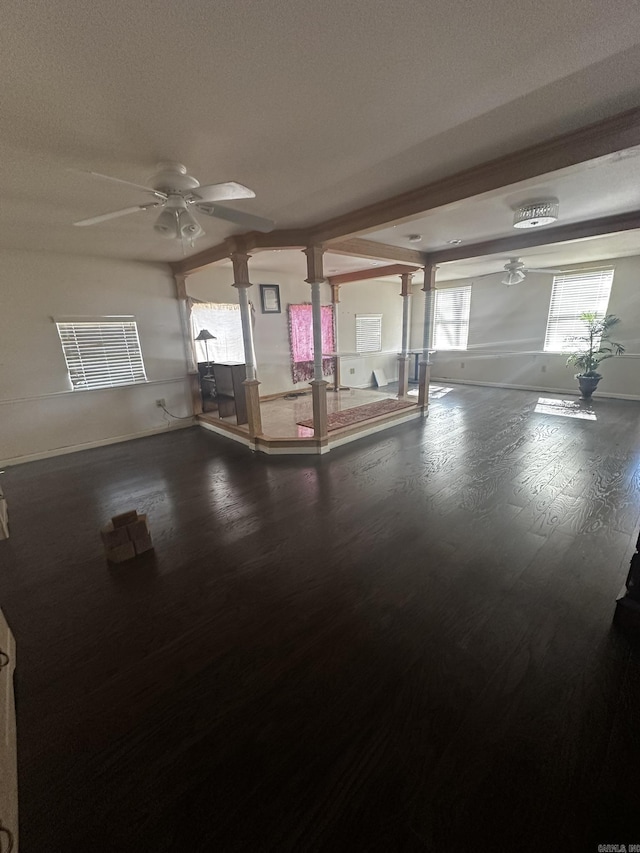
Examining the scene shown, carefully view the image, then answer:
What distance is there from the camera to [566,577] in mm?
2010

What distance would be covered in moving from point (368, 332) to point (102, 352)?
5639 millimetres

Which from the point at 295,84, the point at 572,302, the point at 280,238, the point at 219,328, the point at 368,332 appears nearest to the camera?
the point at 295,84

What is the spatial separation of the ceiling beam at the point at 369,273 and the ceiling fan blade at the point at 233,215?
398 centimetres

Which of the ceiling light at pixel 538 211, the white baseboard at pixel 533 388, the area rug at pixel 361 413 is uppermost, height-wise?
the ceiling light at pixel 538 211

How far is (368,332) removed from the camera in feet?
26.9

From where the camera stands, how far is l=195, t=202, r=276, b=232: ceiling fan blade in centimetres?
216

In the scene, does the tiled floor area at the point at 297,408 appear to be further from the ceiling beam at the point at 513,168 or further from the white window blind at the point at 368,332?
the ceiling beam at the point at 513,168

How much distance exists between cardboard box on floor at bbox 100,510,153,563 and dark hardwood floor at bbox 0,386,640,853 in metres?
0.12

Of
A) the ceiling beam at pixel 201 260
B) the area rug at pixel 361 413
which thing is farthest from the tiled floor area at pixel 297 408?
the ceiling beam at pixel 201 260

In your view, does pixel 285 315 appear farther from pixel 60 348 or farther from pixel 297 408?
pixel 60 348

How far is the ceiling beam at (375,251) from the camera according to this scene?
157 inches

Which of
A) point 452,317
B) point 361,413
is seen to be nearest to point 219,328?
point 361,413

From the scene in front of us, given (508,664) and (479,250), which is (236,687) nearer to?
(508,664)

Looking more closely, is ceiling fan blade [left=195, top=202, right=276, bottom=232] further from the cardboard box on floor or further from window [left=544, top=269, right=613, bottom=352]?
window [left=544, top=269, right=613, bottom=352]
